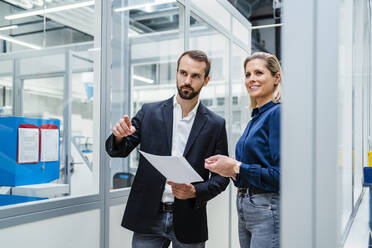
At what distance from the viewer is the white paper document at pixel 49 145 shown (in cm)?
195

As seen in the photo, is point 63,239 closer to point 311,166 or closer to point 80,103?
point 311,166

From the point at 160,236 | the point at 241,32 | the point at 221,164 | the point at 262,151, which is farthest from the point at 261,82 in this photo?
the point at 241,32

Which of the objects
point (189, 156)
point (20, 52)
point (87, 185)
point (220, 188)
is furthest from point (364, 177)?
point (20, 52)

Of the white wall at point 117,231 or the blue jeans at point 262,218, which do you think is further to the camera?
the white wall at point 117,231

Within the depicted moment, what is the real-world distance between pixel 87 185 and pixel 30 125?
48 centimetres

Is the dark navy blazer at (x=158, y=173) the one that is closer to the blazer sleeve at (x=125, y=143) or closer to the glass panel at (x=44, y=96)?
the blazer sleeve at (x=125, y=143)

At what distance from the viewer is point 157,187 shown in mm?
1754

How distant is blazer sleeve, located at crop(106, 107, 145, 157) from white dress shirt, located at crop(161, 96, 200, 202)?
181 mm

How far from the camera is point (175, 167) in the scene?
1418mm

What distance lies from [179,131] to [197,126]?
4.1 inches

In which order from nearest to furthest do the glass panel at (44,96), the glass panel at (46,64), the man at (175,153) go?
the man at (175,153), the glass panel at (44,96), the glass panel at (46,64)

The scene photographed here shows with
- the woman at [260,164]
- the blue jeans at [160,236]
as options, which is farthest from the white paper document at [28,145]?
the woman at [260,164]

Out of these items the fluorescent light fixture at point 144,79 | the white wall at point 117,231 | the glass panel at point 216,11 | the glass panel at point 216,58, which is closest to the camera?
the white wall at point 117,231

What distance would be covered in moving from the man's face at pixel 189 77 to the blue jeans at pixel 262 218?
23.6 inches
